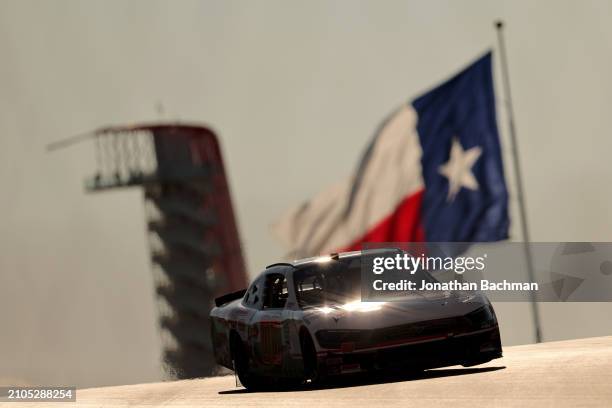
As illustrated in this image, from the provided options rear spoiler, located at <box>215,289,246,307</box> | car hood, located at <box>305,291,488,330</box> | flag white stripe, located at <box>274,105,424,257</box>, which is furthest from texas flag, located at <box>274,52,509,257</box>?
car hood, located at <box>305,291,488,330</box>

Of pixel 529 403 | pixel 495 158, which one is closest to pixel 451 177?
pixel 495 158

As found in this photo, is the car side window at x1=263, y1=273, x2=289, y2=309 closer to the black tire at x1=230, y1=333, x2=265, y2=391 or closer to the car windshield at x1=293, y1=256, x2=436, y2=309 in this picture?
the car windshield at x1=293, y1=256, x2=436, y2=309

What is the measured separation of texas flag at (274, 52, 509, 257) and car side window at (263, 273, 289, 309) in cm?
1536

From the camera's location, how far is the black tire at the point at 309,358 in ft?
48.5

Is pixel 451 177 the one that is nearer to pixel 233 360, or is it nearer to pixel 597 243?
pixel 597 243

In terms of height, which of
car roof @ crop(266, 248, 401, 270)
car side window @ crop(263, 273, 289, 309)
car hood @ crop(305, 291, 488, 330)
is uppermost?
car roof @ crop(266, 248, 401, 270)

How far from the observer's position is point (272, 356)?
51.2 ft

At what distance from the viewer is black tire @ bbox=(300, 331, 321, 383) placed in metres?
14.8

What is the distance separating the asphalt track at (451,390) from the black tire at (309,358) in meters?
0.15

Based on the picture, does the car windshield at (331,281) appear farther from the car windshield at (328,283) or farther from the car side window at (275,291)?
the car side window at (275,291)

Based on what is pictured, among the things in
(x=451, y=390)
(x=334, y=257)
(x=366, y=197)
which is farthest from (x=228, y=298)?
(x=366, y=197)

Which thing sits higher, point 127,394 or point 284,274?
point 284,274

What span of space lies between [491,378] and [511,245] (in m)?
5.32

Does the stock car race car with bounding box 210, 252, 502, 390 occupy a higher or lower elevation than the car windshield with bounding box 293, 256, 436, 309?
lower
